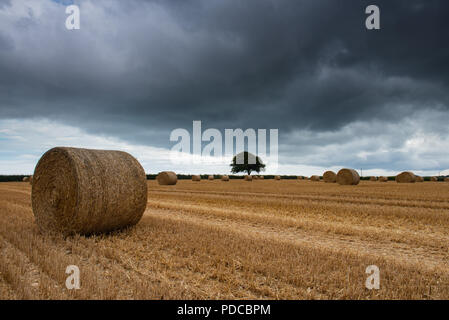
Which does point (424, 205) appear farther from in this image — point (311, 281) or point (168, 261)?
point (168, 261)

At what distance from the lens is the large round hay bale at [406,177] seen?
3750 centimetres

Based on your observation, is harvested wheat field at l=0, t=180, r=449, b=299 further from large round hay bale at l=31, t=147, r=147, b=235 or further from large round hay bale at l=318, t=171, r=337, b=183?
large round hay bale at l=318, t=171, r=337, b=183

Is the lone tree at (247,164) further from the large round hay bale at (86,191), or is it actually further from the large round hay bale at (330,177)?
the large round hay bale at (86,191)

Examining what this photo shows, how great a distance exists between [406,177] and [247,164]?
51222mm

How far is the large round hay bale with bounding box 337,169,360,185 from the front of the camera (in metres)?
29.2

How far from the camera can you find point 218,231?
760 cm

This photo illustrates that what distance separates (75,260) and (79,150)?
12.0 ft

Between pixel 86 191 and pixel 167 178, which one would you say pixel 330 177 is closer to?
pixel 167 178

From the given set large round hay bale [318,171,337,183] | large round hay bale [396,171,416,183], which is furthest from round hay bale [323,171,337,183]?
large round hay bale [396,171,416,183]

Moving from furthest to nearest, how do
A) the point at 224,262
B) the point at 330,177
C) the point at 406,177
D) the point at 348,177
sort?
the point at 406,177, the point at 330,177, the point at 348,177, the point at 224,262

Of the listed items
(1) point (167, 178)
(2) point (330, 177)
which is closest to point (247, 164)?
(2) point (330, 177)

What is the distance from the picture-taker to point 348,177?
2947 cm

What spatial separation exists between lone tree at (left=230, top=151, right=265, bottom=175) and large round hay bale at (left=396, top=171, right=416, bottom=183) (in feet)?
161
